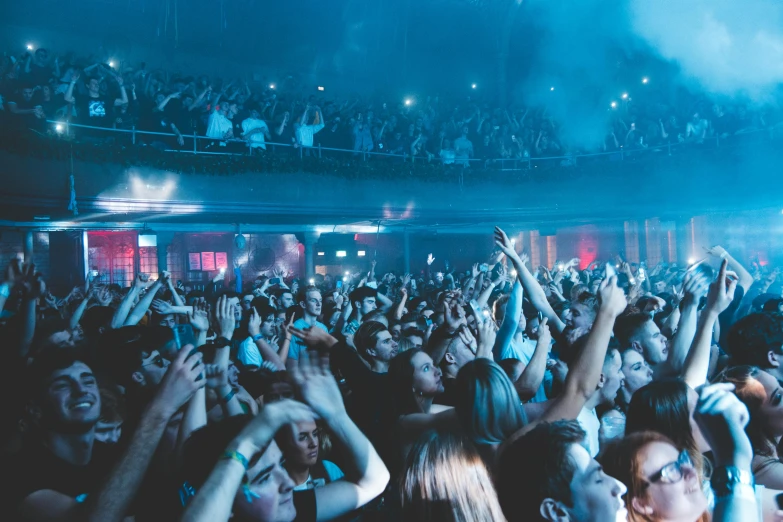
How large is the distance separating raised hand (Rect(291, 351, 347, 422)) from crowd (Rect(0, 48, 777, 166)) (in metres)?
8.98

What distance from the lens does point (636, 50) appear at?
66.8 feet

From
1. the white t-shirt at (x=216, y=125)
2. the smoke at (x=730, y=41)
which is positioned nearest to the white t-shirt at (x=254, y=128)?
the white t-shirt at (x=216, y=125)

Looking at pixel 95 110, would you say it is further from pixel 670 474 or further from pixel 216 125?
pixel 670 474

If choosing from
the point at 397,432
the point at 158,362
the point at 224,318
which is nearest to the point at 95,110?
the point at 224,318

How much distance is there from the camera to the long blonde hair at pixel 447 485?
5.65 ft

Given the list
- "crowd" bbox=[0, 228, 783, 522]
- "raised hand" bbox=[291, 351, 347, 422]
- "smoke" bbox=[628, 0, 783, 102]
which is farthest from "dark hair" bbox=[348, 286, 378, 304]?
"smoke" bbox=[628, 0, 783, 102]

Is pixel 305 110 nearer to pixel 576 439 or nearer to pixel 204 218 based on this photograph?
pixel 204 218

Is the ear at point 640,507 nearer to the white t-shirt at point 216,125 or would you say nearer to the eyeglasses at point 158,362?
the eyeglasses at point 158,362

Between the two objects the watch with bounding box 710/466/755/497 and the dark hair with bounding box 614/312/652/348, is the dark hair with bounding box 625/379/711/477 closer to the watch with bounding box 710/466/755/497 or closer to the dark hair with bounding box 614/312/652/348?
the watch with bounding box 710/466/755/497

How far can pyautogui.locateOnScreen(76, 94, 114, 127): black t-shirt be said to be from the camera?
9.73 m

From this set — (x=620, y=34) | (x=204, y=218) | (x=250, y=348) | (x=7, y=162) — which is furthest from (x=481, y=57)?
(x=250, y=348)

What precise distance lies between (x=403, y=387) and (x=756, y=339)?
79.2 inches

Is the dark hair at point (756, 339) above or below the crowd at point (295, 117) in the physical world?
below

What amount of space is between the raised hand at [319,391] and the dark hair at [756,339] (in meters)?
2.45
